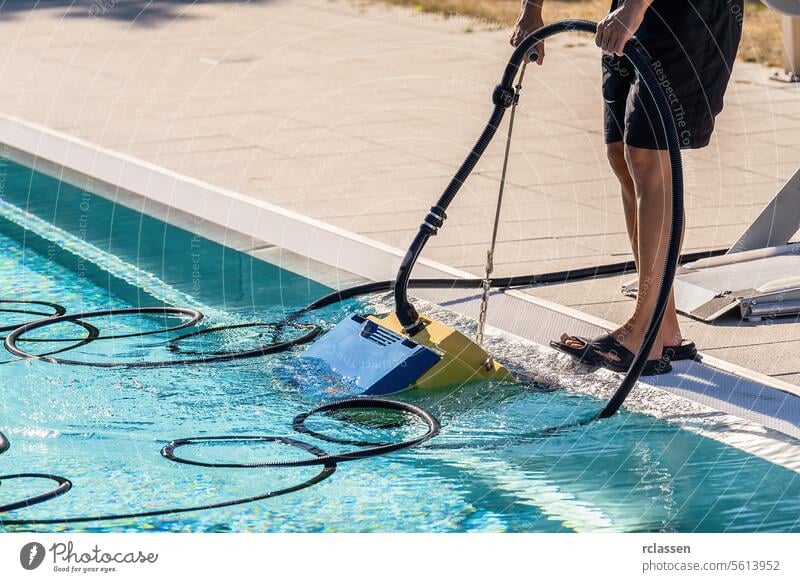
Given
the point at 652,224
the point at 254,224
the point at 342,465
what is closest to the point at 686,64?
the point at 652,224

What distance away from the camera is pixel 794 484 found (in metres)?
2.93

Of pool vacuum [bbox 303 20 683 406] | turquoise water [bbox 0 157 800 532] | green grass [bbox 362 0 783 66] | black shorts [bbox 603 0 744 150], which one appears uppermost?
green grass [bbox 362 0 783 66]

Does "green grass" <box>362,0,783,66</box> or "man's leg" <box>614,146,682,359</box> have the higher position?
"green grass" <box>362,0,783,66</box>

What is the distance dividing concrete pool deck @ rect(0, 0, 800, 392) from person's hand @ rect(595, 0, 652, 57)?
0.98 meters

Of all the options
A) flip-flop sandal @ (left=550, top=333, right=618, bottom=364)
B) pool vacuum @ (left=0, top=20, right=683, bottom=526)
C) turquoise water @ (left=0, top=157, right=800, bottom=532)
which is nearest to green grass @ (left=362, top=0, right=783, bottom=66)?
pool vacuum @ (left=0, top=20, right=683, bottom=526)

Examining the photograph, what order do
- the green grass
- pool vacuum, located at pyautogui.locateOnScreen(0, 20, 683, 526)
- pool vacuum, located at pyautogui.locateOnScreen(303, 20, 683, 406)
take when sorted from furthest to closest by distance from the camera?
the green grass → pool vacuum, located at pyautogui.locateOnScreen(303, 20, 683, 406) → pool vacuum, located at pyautogui.locateOnScreen(0, 20, 683, 526)

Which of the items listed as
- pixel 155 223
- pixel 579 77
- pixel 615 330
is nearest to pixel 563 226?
pixel 615 330

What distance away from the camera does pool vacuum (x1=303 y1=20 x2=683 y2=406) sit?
3.30 metres

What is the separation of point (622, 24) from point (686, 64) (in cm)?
32

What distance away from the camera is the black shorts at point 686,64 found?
3441 millimetres

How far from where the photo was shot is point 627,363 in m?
3.61

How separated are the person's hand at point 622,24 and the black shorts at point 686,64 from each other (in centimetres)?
20

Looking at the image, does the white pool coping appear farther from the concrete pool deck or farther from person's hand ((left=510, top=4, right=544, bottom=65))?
person's hand ((left=510, top=4, right=544, bottom=65))

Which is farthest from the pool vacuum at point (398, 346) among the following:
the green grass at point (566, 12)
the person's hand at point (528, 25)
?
the green grass at point (566, 12)
